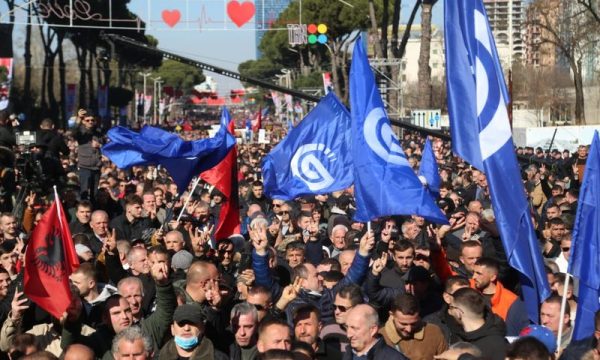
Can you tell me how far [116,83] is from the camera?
94438 mm

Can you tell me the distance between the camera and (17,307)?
305 inches

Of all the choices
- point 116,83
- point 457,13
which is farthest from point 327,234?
point 116,83

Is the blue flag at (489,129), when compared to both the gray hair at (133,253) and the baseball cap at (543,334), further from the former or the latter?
the gray hair at (133,253)

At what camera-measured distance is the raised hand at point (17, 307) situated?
7.74 metres

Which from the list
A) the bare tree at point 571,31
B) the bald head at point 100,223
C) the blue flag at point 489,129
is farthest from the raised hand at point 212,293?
the bare tree at point 571,31

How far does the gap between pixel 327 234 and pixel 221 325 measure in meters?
5.59

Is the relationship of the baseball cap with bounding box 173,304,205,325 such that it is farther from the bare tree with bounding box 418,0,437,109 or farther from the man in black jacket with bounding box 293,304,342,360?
the bare tree with bounding box 418,0,437,109

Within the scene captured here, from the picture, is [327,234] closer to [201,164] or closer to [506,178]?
[201,164]

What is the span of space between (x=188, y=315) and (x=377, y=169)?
2.50m

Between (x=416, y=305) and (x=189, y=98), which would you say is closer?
(x=416, y=305)

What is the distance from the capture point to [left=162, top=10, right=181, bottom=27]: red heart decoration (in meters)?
36.0

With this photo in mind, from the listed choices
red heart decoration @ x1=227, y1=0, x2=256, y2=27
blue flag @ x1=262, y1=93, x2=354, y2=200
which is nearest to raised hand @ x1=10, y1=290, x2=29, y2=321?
blue flag @ x1=262, y1=93, x2=354, y2=200

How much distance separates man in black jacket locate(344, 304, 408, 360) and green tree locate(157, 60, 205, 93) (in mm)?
177052

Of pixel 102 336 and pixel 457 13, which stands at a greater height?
A: pixel 457 13
